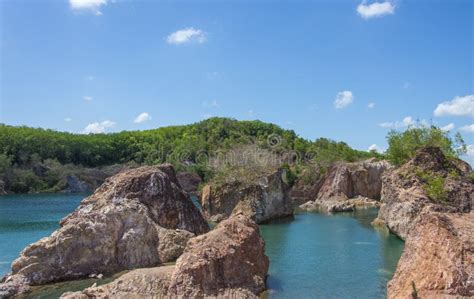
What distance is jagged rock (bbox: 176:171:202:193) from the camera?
10762 centimetres

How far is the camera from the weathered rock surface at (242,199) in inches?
1997

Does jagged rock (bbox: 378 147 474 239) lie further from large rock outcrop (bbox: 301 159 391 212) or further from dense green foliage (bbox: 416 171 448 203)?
large rock outcrop (bbox: 301 159 391 212)

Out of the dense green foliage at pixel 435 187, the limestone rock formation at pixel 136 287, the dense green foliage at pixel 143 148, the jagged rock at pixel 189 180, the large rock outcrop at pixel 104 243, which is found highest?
the dense green foliage at pixel 143 148

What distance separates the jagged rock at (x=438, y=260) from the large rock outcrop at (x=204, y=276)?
6.20m

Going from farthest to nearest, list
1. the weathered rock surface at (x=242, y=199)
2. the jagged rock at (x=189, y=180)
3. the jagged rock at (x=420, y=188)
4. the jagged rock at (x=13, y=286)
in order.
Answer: the jagged rock at (x=189, y=180) → the weathered rock surface at (x=242, y=199) → the jagged rock at (x=420, y=188) → the jagged rock at (x=13, y=286)

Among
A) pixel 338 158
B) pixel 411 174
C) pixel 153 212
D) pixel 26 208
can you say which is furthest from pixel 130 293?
pixel 338 158

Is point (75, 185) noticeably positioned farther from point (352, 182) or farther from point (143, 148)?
point (352, 182)

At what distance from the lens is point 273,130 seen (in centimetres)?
14425

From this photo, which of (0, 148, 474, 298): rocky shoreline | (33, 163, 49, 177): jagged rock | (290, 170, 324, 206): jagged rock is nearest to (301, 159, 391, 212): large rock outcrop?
(290, 170, 324, 206): jagged rock

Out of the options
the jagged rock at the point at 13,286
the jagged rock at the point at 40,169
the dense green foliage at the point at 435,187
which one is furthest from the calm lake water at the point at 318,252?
the jagged rock at the point at 40,169

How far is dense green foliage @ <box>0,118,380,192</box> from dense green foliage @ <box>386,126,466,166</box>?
119 ft

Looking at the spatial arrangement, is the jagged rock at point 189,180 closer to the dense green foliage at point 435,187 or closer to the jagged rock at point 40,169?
the jagged rock at point 40,169

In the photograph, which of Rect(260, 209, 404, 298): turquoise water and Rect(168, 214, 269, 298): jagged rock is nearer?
Rect(168, 214, 269, 298): jagged rock

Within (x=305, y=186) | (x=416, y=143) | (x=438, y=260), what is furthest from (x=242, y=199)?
(x=305, y=186)
